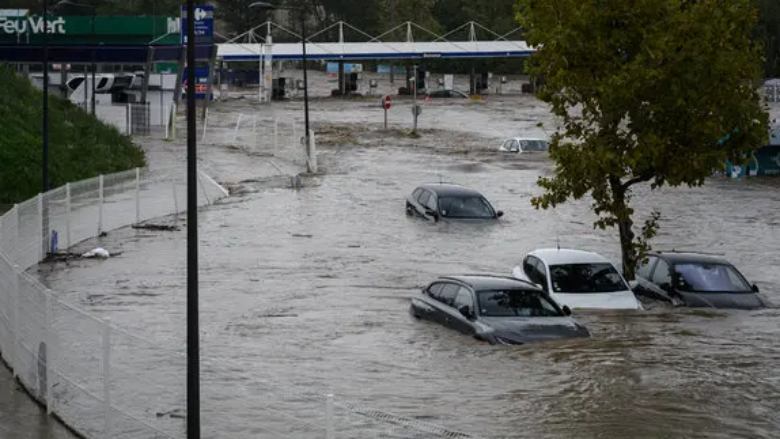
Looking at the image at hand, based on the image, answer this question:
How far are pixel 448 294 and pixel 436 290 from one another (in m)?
0.64

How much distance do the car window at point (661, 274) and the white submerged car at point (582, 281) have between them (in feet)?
3.92

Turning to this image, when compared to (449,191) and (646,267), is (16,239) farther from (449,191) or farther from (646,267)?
(449,191)

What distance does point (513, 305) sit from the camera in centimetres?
2191

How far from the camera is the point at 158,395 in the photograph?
15.5 m

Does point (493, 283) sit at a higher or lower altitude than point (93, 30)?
lower

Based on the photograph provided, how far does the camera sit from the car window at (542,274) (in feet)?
82.5

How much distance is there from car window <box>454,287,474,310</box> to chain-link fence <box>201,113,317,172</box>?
32.6 meters

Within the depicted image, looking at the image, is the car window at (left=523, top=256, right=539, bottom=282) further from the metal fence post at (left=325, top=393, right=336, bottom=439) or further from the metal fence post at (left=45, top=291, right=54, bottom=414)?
the metal fence post at (left=325, top=393, right=336, bottom=439)

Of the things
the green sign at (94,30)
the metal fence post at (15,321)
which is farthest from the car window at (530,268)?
the green sign at (94,30)

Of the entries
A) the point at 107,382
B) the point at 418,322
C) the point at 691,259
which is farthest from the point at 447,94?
the point at 107,382

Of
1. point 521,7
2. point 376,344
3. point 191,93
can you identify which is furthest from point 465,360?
point 521,7

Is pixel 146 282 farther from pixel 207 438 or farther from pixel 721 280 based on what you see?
pixel 207 438

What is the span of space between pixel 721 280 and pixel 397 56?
8637 centimetres

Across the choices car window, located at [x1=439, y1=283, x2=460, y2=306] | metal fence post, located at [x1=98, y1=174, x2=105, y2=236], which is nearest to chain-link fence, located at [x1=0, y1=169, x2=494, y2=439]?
car window, located at [x1=439, y1=283, x2=460, y2=306]
